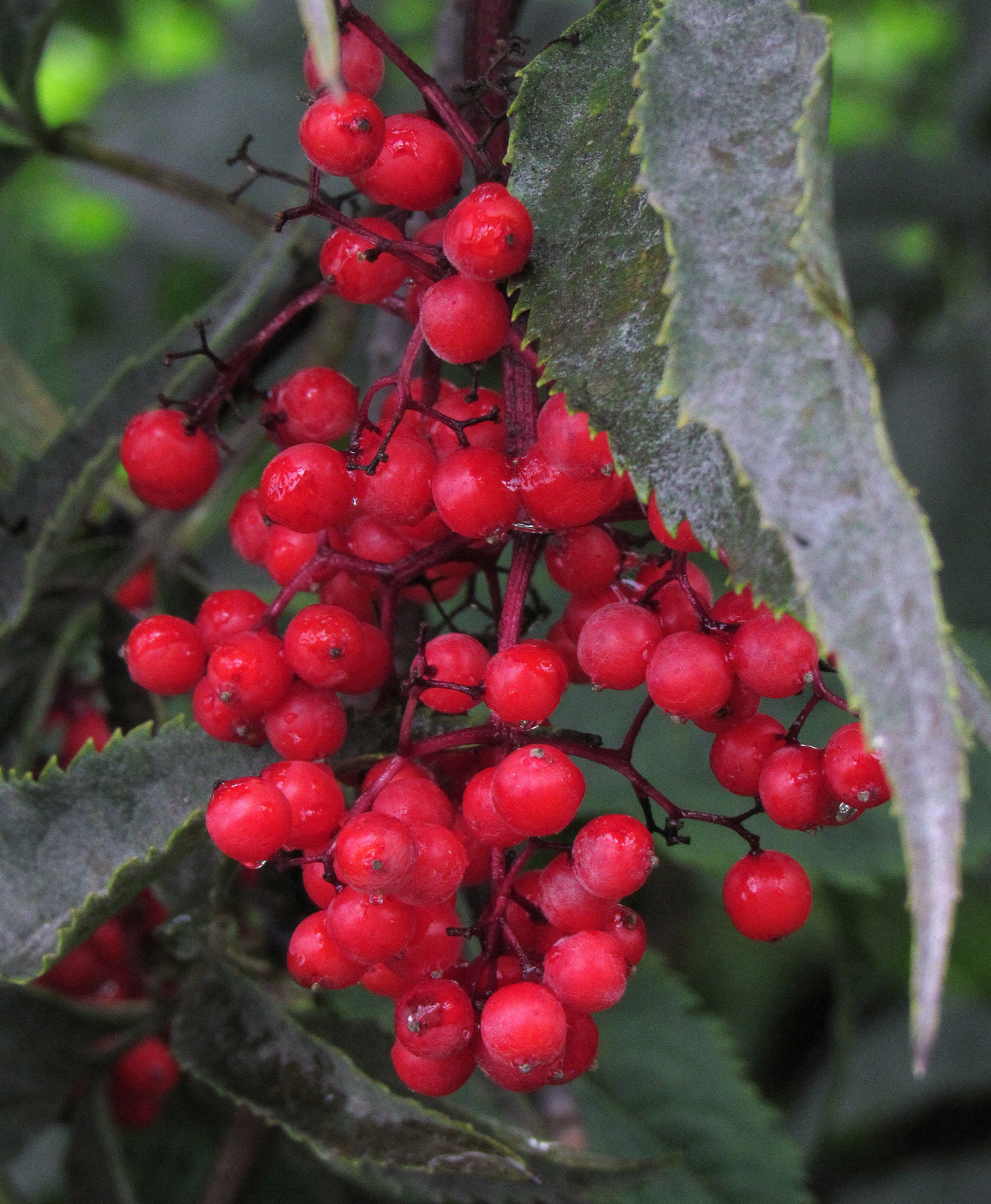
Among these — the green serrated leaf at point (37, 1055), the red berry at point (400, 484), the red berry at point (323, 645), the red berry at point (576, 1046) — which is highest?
the red berry at point (400, 484)

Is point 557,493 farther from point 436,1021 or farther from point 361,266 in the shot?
point 436,1021

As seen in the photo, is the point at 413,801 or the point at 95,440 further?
the point at 95,440

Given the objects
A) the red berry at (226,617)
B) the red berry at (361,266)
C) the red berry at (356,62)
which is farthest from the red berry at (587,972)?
the red berry at (356,62)

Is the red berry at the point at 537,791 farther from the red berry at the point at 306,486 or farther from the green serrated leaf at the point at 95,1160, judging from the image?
the green serrated leaf at the point at 95,1160

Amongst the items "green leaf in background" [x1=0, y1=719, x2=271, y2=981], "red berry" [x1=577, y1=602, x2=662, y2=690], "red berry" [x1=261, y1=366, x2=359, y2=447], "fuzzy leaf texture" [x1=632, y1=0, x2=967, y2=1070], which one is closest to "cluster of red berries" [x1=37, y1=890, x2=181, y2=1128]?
"green leaf in background" [x1=0, y1=719, x2=271, y2=981]

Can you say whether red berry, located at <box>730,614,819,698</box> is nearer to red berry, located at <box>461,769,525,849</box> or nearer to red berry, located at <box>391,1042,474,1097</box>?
red berry, located at <box>461,769,525,849</box>

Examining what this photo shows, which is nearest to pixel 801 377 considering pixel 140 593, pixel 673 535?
pixel 673 535

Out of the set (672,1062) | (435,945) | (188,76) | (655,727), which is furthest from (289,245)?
(188,76)
